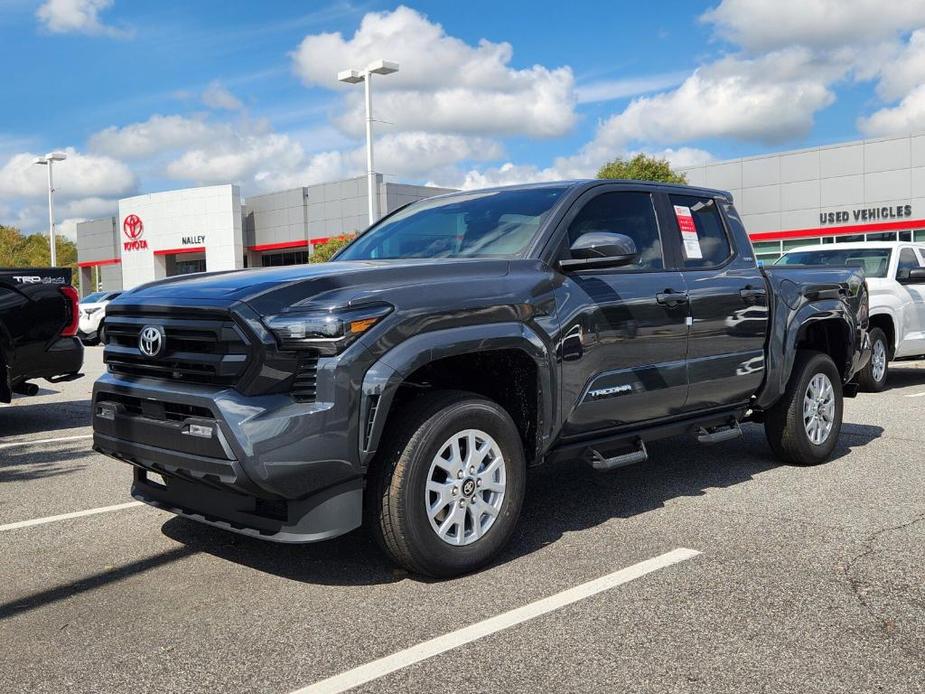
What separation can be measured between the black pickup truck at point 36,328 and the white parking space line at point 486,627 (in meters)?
6.41

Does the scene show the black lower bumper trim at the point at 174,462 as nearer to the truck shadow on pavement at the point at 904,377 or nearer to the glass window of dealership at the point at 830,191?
the truck shadow on pavement at the point at 904,377

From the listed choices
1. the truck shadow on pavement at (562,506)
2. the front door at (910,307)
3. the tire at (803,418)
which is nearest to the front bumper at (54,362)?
the truck shadow on pavement at (562,506)

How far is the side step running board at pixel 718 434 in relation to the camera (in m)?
5.81

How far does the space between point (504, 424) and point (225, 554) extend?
1.62m

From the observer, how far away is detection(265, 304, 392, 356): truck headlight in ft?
12.7

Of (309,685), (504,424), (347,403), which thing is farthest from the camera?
(504,424)

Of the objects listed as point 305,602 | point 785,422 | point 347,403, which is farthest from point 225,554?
point 785,422

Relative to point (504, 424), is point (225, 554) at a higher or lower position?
lower

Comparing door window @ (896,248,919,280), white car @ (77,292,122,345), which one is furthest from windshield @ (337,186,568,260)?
white car @ (77,292,122,345)

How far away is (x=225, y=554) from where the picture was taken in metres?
4.77

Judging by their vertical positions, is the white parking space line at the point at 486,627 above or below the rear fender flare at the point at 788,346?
below

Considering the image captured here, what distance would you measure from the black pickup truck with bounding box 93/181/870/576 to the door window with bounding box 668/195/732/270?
0.02 meters

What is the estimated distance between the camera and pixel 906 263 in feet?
40.1

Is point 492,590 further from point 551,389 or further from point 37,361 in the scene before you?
point 37,361
